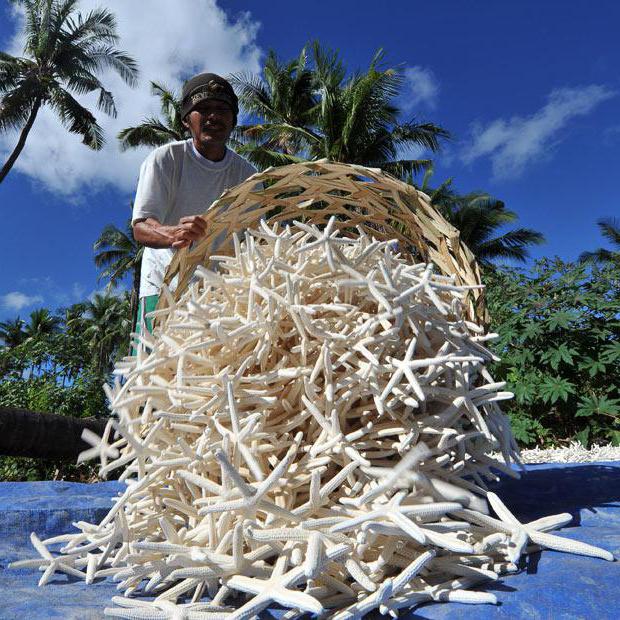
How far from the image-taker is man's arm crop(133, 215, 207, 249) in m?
1.12

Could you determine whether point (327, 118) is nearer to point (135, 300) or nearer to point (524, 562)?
point (135, 300)

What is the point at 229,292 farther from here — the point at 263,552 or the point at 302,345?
the point at 263,552

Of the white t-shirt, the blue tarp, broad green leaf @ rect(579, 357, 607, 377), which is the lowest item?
the blue tarp

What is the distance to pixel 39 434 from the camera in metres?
3.57

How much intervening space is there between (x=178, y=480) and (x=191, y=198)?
1.12 metres

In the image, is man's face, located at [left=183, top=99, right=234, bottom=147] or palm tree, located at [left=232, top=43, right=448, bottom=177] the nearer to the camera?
man's face, located at [left=183, top=99, right=234, bottom=147]

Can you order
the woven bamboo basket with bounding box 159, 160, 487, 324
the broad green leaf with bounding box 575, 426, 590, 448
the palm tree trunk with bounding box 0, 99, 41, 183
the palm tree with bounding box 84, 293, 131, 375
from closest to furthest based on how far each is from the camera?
the woven bamboo basket with bounding box 159, 160, 487, 324
the broad green leaf with bounding box 575, 426, 590, 448
the palm tree trunk with bounding box 0, 99, 41, 183
the palm tree with bounding box 84, 293, 131, 375

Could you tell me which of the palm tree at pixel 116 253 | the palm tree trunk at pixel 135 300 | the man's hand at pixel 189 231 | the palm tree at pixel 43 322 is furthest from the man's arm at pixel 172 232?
the palm tree at pixel 43 322

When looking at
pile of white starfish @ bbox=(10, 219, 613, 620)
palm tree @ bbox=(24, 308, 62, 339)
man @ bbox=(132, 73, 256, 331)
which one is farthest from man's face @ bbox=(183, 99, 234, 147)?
palm tree @ bbox=(24, 308, 62, 339)

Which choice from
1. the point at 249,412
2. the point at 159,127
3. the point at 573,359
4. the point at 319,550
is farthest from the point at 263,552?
the point at 159,127

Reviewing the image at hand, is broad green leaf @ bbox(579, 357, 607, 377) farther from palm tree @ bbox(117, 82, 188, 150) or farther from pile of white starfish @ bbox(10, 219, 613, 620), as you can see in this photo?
palm tree @ bbox(117, 82, 188, 150)

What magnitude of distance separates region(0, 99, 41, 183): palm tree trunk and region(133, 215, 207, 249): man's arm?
10.6 m

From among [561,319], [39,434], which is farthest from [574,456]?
[39,434]

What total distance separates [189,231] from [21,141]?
1178 cm
